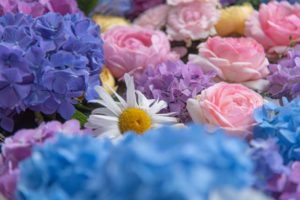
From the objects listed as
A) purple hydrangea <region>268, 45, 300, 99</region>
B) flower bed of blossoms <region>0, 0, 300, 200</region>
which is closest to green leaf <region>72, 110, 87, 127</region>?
flower bed of blossoms <region>0, 0, 300, 200</region>

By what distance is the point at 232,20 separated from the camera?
83cm

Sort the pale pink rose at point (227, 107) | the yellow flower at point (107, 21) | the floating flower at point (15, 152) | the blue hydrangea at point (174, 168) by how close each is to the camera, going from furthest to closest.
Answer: the yellow flower at point (107, 21) → the pale pink rose at point (227, 107) → the floating flower at point (15, 152) → the blue hydrangea at point (174, 168)

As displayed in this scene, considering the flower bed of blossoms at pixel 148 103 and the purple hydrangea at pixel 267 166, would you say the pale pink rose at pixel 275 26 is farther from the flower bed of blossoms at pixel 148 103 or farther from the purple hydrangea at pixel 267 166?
the purple hydrangea at pixel 267 166

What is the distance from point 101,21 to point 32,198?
0.59 meters

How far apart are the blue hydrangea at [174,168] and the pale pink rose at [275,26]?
476mm

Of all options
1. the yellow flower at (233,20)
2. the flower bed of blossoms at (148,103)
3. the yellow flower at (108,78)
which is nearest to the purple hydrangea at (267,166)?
the flower bed of blossoms at (148,103)

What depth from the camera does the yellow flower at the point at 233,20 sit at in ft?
2.70

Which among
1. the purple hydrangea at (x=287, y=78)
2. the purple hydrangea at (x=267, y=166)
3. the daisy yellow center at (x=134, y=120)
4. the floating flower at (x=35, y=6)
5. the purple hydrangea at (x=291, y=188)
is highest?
the floating flower at (x=35, y=6)

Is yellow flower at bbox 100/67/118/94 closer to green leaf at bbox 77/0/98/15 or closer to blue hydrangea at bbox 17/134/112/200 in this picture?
green leaf at bbox 77/0/98/15

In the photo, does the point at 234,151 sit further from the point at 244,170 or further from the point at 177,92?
the point at 177,92

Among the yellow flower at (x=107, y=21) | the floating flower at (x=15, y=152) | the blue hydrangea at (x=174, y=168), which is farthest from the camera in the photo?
the yellow flower at (x=107, y=21)

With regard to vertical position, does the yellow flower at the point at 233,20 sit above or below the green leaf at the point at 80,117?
below

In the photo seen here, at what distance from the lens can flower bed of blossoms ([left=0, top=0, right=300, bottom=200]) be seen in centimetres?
30

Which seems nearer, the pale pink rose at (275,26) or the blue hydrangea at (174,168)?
the blue hydrangea at (174,168)
